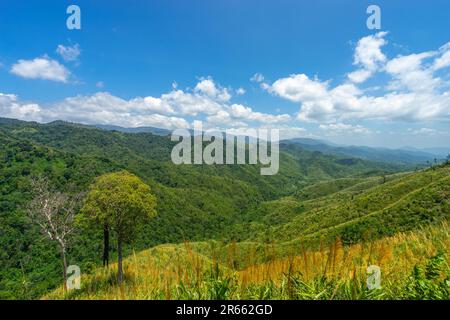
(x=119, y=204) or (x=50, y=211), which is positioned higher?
(x=119, y=204)

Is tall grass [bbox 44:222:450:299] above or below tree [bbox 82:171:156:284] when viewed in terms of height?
above

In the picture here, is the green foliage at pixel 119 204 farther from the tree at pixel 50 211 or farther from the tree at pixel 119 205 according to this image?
the tree at pixel 50 211

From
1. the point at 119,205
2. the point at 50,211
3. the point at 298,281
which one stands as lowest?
the point at 50,211

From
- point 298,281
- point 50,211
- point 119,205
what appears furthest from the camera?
point 50,211

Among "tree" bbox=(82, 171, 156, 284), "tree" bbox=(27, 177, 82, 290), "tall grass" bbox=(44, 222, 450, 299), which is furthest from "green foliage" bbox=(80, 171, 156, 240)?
"tall grass" bbox=(44, 222, 450, 299)

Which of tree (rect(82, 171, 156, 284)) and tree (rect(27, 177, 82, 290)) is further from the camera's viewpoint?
tree (rect(27, 177, 82, 290))

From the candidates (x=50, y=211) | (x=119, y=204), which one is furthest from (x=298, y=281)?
(x=50, y=211)

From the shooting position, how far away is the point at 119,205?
699 inches

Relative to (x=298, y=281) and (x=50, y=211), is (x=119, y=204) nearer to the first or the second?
(x=50, y=211)

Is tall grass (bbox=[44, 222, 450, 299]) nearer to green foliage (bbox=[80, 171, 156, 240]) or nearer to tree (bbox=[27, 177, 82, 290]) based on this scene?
green foliage (bbox=[80, 171, 156, 240])

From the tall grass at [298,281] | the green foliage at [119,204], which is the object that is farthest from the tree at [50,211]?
the tall grass at [298,281]

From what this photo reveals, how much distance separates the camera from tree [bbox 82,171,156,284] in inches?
696
